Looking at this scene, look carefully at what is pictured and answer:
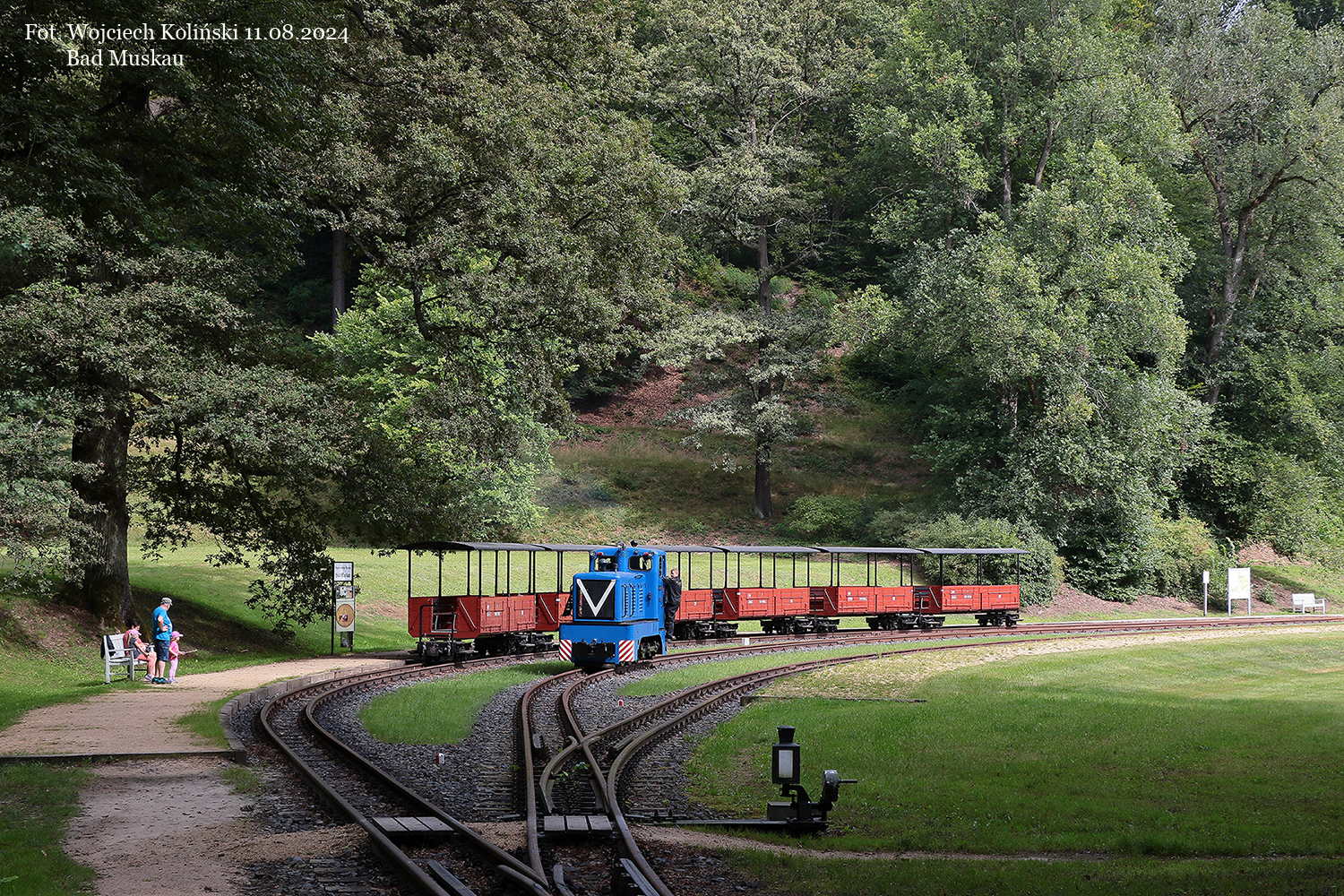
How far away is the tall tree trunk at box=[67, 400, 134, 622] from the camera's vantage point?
25.8 meters

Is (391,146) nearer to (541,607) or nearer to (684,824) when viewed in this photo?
(541,607)

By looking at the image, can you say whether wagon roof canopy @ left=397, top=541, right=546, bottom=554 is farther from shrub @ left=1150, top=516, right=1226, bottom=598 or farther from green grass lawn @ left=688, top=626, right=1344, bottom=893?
shrub @ left=1150, top=516, right=1226, bottom=598

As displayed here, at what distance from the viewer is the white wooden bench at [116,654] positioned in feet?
69.6

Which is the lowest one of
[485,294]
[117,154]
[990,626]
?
[990,626]

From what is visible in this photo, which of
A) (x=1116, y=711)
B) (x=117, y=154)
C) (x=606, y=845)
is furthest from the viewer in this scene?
(x=117, y=154)

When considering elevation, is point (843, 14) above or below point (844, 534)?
above

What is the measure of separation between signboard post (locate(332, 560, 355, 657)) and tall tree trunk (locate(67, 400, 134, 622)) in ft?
15.7

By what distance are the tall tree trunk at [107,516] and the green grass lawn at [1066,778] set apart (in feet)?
54.0

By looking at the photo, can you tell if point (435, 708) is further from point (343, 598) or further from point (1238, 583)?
point (1238, 583)

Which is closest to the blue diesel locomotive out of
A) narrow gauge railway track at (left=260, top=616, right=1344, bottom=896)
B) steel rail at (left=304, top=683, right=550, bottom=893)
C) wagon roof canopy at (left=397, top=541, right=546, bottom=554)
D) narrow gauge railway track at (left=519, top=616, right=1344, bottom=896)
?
narrow gauge railway track at (left=519, top=616, right=1344, bottom=896)

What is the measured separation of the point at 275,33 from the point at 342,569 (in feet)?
42.0

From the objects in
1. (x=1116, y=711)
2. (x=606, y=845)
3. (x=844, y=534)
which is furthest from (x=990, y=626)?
(x=606, y=845)

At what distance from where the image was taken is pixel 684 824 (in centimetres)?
1060

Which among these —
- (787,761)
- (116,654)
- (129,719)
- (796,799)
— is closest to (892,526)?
(116,654)
